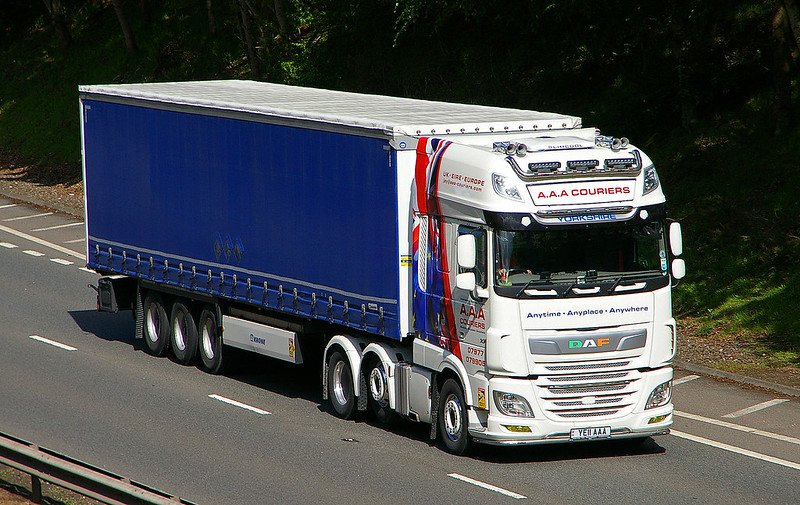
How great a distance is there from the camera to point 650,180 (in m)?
14.0

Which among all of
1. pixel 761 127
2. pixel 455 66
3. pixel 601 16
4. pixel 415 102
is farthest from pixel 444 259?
pixel 455 66

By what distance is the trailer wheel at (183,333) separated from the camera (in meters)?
19.4

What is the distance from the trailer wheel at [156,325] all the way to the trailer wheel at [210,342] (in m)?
0.99

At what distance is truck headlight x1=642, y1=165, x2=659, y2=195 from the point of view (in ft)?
45.6

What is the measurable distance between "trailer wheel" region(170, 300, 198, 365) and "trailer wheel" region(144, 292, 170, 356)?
0.67 feet

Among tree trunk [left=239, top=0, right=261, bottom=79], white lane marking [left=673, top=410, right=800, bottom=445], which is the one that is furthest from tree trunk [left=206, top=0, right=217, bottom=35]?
white lane marking [left=673, top=410, right=800, bottom=445]

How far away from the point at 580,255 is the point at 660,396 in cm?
190

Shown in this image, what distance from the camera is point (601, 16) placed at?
2831cm

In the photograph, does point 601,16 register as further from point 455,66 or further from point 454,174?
point 454,174

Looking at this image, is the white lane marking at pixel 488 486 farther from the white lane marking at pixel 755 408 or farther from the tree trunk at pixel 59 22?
the tree trunk at pixel 59 22

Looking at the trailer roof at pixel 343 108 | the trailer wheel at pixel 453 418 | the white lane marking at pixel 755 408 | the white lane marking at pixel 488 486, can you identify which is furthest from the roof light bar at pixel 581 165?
the white lane marking at pixel 755 408

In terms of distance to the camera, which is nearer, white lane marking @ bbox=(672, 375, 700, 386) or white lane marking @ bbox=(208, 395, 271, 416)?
white lane marking @ bbox=(208, 395, 271, 416)

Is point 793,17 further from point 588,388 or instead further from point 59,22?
point 59,22

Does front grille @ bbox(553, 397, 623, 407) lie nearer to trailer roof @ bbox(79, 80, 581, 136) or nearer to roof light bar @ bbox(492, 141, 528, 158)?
roof light bar @ bbox(492, 141, 528, 158)
